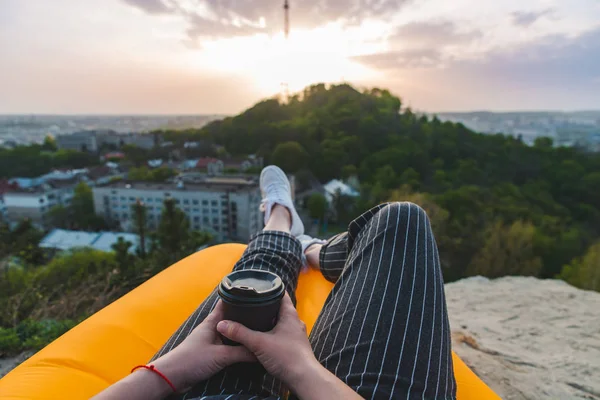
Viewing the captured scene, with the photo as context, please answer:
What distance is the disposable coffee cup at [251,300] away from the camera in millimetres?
613

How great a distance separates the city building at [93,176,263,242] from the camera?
11789 millimetres

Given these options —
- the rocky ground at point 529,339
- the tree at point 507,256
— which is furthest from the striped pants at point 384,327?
the tree at point 507,256

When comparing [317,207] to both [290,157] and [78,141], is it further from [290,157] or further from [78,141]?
[78,141]

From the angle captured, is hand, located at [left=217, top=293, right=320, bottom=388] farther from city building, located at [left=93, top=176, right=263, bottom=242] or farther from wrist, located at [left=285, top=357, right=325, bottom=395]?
city building, located at [left=93, top=176, right=263, bottom=242]

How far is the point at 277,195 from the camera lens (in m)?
1.87

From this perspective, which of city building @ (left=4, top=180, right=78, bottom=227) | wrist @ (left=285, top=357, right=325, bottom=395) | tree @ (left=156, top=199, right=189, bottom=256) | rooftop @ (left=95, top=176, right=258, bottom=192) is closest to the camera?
wrist @ (left=285, top=357, right=325, bottom=395)

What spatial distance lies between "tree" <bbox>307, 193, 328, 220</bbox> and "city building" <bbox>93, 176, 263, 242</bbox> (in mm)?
1872

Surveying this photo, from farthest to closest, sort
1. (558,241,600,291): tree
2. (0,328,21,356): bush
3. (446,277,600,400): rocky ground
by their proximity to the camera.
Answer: (558,241,600,291): tree → (0,328,21,356): bush → (446,277,600,400): rocky ground

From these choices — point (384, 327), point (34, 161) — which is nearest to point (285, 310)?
point (384, 327)

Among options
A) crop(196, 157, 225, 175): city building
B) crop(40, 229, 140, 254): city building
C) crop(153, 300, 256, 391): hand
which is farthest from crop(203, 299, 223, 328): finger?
crop(196, 157, 225, 175): city building

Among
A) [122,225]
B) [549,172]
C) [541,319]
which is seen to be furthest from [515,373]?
[549,172]

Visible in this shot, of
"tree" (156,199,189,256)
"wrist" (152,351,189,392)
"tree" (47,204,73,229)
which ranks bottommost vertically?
"tree" (47,204,73,229)

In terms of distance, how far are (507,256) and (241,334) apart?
24.0 feet

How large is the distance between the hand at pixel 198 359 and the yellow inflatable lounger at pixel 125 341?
0.27 m
